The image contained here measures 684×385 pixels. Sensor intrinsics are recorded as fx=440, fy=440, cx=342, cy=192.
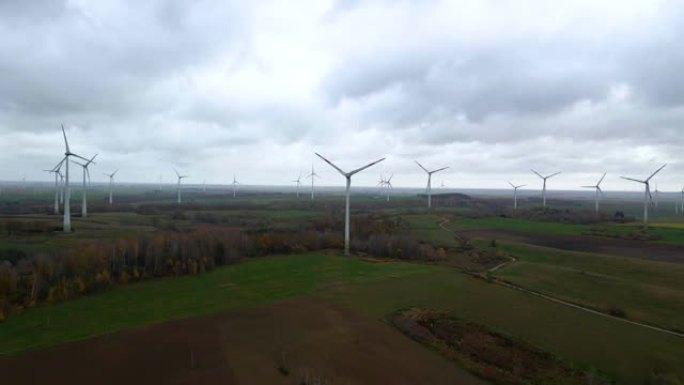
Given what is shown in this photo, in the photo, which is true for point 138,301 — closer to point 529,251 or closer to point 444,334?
point 444,334

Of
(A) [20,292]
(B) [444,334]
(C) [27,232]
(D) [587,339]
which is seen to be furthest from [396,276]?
(C) [27,232]

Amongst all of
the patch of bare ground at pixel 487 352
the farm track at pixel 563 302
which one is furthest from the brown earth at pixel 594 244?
the patch of bare ground at pixel 487 352

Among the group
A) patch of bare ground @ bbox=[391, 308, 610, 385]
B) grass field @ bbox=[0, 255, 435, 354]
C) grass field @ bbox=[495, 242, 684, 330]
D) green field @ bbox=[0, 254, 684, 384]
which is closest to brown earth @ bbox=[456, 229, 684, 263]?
grass field @ bbox=[495, 242, 684, 330]

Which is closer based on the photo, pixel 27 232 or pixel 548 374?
pixel 548 374

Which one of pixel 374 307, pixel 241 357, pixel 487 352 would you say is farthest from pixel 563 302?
pixel 241 357

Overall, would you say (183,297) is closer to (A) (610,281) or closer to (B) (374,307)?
(B) (374,307)
